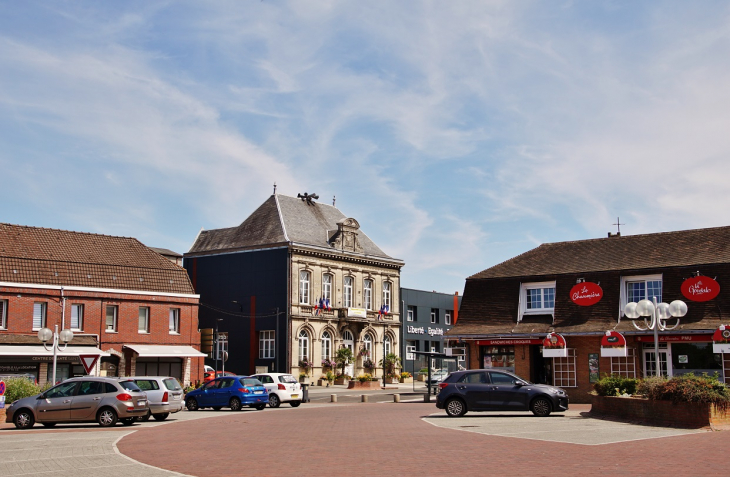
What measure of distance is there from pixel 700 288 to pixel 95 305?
32.0m

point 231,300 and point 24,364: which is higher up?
point 231,300

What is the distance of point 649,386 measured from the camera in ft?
73.0

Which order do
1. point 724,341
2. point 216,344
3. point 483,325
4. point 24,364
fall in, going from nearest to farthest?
1. point 724,341
2. point 483,325
3. point 24,364
4. point 216,344

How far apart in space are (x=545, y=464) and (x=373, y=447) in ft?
14.2

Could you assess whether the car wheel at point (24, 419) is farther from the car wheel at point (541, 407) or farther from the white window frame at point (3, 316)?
the white window frame at point (3, 316)

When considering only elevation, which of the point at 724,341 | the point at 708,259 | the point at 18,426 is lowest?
the point at 18,426

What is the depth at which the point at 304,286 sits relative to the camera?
6278 cm

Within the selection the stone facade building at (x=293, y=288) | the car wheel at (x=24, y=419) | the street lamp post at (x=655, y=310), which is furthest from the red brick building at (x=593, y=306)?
the stone facade building at (x=293, y=288)

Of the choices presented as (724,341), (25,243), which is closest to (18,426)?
(724,341)

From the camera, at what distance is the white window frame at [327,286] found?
64.4 m

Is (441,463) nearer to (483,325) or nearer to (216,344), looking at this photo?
(483,325)

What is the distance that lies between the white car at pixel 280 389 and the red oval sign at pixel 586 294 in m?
12.5

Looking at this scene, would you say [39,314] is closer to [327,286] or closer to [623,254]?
[327,286]

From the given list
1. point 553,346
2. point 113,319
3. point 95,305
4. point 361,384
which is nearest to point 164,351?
point 113,319
